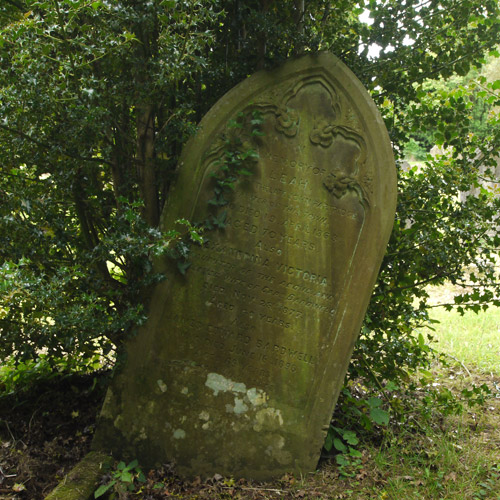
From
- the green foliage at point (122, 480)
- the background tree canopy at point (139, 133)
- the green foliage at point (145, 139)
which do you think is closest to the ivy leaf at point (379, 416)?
the green foliage at point (145, 139)

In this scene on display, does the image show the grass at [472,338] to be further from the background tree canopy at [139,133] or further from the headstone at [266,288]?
the headstone at [266,288]

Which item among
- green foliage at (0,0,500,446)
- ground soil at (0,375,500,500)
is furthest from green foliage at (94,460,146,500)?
green foliage at (0,0,500,446)

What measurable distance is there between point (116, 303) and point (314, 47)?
186cm

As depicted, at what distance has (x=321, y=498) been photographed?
279 centimetres

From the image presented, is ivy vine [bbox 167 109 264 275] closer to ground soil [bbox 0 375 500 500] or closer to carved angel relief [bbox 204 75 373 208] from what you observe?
carved angel relief [bbox 204 75 373 208]

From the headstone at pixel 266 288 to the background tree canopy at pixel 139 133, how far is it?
7.8 inches

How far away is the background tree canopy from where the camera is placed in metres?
2.53

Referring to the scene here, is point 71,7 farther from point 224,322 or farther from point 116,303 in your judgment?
point 224,322

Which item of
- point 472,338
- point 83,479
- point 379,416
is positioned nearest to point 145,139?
point 83,479

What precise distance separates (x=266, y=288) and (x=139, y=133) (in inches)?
45.4

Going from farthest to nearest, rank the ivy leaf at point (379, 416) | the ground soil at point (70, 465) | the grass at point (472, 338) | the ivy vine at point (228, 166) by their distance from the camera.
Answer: the grass at point (472, 338) → the ivy leaf at point (379, 416) → the ivy vine at point (228, 166) → the ground soil at point (70, 465)

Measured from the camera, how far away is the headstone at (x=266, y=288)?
298 cm

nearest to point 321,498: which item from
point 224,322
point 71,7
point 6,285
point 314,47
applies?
point 224,322

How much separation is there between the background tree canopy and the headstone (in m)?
0.20
